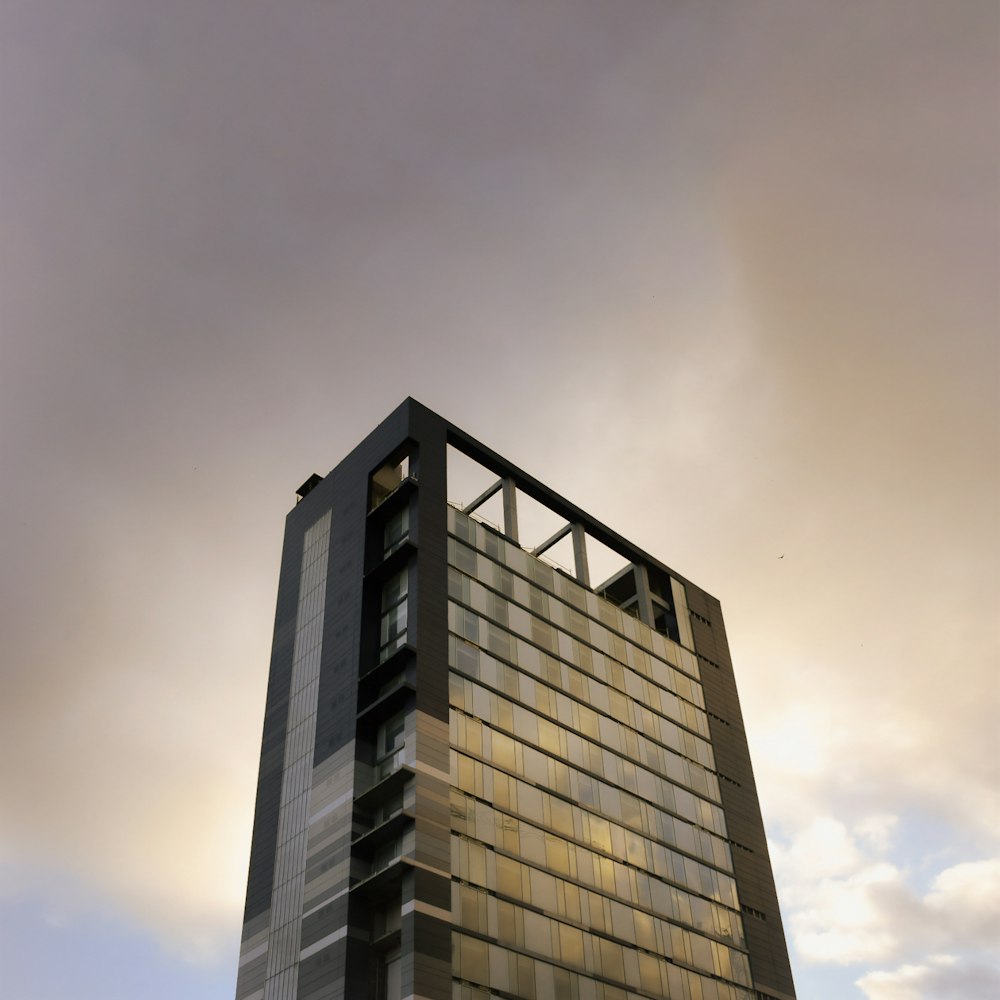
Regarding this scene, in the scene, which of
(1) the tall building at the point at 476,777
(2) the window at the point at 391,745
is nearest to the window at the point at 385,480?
(1) the tall building at the point at 476,777

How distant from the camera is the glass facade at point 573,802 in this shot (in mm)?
80188

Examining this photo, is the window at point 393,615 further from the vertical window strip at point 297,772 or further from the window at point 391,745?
the vertical window strip at point 297,772

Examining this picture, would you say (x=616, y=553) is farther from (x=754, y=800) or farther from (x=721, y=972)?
(x=721, y=972)

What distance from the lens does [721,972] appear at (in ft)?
313

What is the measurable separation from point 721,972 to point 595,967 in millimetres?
18045

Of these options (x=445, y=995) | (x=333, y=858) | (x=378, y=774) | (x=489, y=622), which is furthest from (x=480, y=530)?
(x=445, y=995)

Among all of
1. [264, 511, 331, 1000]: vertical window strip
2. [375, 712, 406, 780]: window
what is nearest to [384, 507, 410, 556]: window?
[264, 511, 331, 1000]: vertical window strip

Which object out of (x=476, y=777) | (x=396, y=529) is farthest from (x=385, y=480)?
(x=476, y=777)

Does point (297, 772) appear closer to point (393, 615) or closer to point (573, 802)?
point (393, 615)

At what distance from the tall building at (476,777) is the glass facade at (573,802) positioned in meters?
0.22

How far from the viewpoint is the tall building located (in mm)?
76438

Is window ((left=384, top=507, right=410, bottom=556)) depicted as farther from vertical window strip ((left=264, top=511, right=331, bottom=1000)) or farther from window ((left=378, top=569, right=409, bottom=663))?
vertical window strip ((left=264, top=511, right=331, bottom=1000))

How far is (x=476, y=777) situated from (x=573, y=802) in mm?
11804

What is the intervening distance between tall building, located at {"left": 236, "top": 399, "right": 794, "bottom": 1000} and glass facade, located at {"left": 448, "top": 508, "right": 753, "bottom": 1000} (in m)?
0.22
